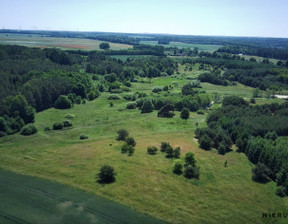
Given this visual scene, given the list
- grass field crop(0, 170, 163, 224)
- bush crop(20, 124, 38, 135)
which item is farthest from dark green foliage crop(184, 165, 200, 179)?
bush crop(20, 124, 38, 135)

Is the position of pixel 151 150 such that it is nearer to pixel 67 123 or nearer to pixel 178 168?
pixel 178 168

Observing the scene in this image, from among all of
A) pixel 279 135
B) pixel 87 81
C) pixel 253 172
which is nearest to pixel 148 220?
pixel 253 172

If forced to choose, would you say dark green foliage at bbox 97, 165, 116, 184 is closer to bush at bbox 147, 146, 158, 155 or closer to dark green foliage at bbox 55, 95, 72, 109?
bush at bbox 147, 146, 158, 155

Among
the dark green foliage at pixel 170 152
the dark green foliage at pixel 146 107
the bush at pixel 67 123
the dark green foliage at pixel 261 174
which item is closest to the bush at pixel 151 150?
the dark green foliage at pixel 170 152

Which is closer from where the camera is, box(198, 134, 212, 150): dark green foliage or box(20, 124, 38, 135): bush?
box(198, 134, 212, 150): dark green foliage

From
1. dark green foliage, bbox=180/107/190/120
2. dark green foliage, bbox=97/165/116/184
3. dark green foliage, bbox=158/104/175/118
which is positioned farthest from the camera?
dark green foliage, bbox=158/104/175/118

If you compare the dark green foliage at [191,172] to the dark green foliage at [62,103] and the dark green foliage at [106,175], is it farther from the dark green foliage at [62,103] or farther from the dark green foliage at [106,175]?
the dark green foliage at [62,103]

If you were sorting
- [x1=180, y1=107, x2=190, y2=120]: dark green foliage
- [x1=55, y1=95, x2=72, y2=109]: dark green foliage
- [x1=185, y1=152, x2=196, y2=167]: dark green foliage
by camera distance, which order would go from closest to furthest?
[x1=185, y1=152, x2=196, y2=167]: dark green foliage
[x1=180, y1=107, x2=190, y2=120]: dark green foliage
[x1=55, y1=95, x2=72, y2=109]: dark green foliage
